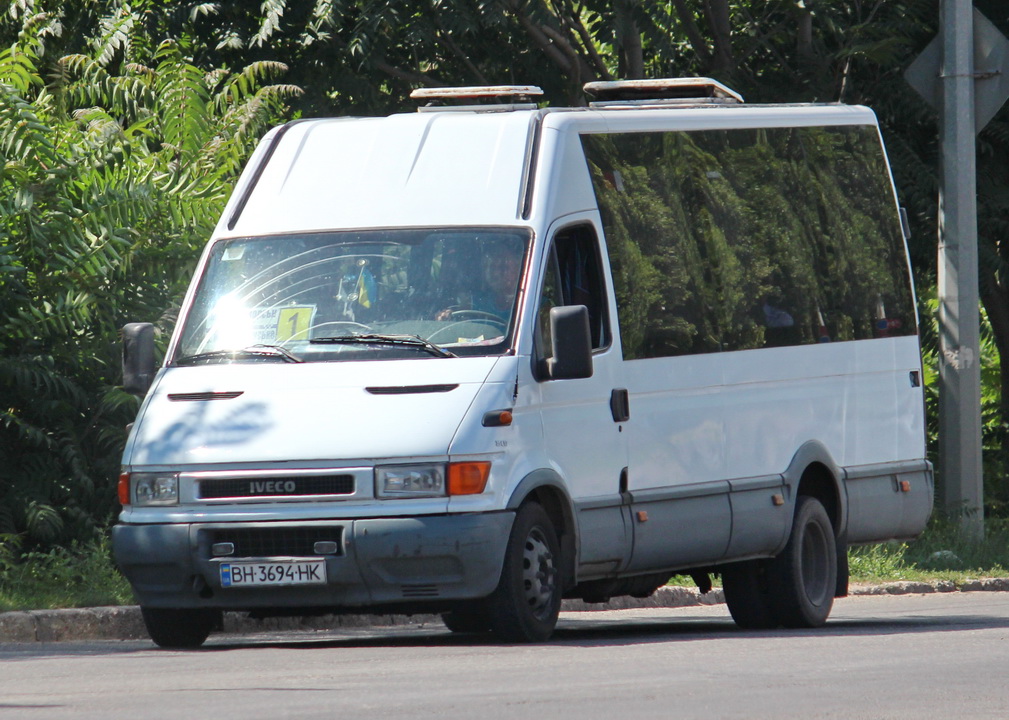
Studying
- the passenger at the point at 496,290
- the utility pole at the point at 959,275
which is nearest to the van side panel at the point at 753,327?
the passenger at the point at 496,290

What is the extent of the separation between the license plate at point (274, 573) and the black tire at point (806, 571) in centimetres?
340

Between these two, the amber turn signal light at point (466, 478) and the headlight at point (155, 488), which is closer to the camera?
the amber turn signal light at point (466, 478)

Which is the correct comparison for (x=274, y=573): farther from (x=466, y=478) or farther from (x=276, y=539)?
(x=466, y=478)

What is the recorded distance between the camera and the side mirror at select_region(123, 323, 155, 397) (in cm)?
1009

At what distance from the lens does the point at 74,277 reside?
12.9 m

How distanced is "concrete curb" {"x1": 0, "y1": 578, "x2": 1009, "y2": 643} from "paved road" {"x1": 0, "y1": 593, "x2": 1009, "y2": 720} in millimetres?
169

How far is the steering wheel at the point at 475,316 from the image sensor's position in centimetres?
963

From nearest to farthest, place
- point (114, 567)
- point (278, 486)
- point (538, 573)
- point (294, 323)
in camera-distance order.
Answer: point (278, 486) < point (538, 573) < point (294, 323) < point (114, 567)

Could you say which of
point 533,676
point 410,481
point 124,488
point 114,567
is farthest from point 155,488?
point 114,567

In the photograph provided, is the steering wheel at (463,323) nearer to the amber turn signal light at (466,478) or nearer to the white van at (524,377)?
the white van at (524,377)

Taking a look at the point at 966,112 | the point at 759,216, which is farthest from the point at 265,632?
the point at 966,112

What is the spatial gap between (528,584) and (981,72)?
8058 mm

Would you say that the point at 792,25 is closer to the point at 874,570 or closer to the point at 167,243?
the point at 874,570

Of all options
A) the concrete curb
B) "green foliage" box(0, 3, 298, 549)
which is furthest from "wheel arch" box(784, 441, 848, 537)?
"green foliage" box(0, 3, 298, 549)
